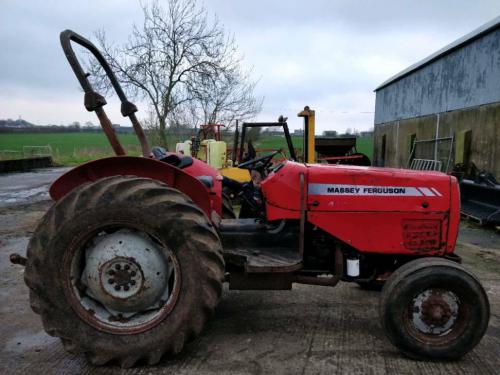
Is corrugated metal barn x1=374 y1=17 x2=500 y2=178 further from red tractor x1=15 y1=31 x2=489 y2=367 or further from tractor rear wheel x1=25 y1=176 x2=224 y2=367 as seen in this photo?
tractor rear wheel x1=25 y1=176 x2=224 y2=367

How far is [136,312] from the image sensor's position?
9.35 feet

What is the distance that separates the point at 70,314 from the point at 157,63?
1360 centimetres

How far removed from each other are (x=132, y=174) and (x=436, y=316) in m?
2.27

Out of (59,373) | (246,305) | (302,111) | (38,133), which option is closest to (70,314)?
→ (59,373)

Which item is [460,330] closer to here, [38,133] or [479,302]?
[479,302]

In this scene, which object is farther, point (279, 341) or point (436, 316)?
point (279, 341)

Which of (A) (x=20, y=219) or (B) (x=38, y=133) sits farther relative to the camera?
(B) (x=38, y=133)

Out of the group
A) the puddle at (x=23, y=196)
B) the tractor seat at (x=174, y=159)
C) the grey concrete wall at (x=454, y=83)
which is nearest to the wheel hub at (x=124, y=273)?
the tractor seat at (x=174, y=159)

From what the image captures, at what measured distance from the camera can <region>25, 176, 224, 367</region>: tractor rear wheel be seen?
8.89ft

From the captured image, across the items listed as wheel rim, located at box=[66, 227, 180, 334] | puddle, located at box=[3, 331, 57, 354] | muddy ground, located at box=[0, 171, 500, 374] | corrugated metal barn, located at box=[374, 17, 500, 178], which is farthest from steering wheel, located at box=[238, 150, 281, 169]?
corrugated metal barn, located at box=[374, 17, 500, 178]

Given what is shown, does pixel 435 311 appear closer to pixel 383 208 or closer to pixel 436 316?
pixel 436 316

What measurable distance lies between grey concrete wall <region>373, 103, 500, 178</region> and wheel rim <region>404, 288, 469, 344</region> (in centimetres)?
659

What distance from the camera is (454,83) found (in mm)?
10672

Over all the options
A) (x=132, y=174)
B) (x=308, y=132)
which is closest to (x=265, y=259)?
(x=132, y=174)
